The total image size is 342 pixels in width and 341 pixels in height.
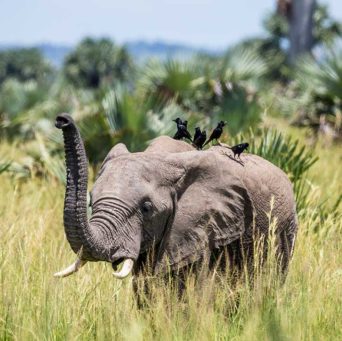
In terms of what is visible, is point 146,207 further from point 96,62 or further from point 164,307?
point 96,62

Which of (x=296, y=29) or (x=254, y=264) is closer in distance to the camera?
(x=254, y=264)

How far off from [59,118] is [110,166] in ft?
2.63

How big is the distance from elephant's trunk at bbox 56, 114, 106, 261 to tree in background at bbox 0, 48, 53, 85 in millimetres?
94916

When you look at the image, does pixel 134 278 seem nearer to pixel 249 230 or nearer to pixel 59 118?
pixel 249 230

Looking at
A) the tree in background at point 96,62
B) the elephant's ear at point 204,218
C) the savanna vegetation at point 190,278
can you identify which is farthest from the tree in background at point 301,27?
the tree in background at point 96,62

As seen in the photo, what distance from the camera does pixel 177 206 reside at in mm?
5520

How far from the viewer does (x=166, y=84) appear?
16656 mm

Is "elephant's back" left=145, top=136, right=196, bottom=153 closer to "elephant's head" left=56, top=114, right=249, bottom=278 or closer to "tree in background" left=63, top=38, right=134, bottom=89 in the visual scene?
"elephant's head" left=56, top=114, right=249, bottom=278

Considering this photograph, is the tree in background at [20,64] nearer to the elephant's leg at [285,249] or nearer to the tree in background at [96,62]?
the tree in background at [96,62]

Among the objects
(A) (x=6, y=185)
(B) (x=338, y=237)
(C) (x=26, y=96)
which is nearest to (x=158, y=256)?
(B) (x=338, y=237)

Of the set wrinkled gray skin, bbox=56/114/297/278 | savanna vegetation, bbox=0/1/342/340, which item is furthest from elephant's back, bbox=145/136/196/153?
savanna vegetation, bbox=0/1/342/340

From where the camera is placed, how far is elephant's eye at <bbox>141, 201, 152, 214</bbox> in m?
5.25

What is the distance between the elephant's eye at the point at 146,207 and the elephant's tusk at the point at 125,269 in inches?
11.6

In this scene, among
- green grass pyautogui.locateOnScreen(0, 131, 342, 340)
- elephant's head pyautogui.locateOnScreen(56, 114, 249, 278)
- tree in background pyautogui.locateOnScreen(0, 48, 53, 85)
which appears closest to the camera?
elephant's head pyautogui.locateOnScreen(56, 114, 249, 278)
